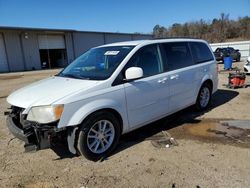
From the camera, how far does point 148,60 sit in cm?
457

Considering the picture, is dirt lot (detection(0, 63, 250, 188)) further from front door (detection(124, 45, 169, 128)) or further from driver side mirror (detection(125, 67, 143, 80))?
driver side mirror (detection(125, 67, 143, 80))

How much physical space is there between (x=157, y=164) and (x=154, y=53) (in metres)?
2.13

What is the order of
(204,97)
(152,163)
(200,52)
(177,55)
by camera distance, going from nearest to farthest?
(152,163) → (177,55) → (200,52) → (204,97)

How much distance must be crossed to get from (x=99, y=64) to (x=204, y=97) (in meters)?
3.21

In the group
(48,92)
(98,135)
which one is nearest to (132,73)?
(98,135)

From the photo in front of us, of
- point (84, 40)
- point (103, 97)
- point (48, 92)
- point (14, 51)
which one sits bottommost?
point (103, 97)

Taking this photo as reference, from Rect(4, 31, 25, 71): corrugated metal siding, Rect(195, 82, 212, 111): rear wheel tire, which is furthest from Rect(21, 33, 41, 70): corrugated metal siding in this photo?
Rect(195, 82, 212, 111): rear wheel tire

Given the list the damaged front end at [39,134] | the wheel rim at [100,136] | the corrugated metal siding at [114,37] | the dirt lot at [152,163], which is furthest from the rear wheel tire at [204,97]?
the corrugated metal siding at [114,37]

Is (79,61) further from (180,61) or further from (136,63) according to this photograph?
(180,61)

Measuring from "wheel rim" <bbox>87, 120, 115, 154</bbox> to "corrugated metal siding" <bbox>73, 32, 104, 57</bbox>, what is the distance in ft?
109

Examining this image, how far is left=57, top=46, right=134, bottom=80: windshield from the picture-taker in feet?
13.3

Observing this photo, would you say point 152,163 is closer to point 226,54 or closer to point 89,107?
point 89,107

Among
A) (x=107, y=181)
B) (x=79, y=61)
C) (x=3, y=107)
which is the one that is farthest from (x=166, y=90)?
(x=3, y=107)

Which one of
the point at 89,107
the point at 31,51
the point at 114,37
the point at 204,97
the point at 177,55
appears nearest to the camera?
the point at 89,107
